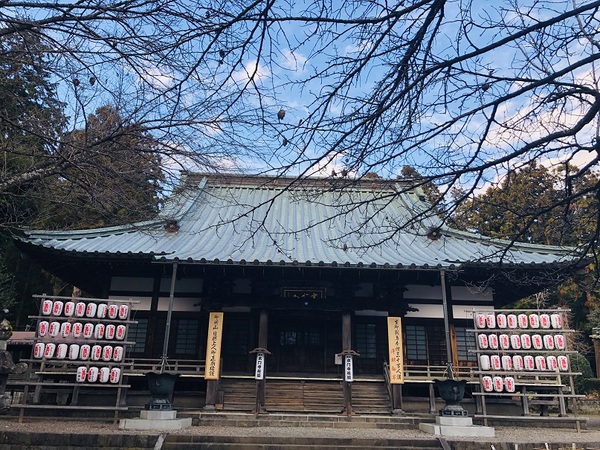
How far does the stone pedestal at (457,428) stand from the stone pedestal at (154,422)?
526 centimetres

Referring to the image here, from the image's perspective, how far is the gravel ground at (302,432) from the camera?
868cm

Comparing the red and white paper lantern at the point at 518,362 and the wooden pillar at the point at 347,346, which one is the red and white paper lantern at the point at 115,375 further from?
the red and white paper lantern at the point at 518,362

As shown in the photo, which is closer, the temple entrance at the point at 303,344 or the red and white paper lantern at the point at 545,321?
the red and white paper lantern at the point at 545,321

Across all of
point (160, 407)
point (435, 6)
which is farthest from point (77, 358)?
point (435, 6)

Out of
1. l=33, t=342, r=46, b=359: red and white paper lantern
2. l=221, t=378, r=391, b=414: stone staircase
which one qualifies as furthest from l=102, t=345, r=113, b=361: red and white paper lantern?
l=221, t=378, r=391, b=414: stone staircase

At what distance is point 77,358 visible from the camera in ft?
33.5

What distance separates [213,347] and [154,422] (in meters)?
2.43

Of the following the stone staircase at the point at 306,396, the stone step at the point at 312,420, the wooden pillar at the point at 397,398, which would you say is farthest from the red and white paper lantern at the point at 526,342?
the stone staircase at the point at 306,396

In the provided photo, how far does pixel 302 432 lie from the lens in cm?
919

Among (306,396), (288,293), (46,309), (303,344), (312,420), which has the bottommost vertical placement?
(312,420)

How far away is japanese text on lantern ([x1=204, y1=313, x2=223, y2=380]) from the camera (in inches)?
435

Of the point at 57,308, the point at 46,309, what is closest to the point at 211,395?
the point at 57,308

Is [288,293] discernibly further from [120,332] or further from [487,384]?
[487,384]

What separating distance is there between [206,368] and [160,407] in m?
1.65
